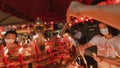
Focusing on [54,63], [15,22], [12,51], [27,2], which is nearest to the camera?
[12,51]

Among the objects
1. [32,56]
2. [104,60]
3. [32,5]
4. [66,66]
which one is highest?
[32,5]

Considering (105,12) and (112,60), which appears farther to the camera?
(112,60)

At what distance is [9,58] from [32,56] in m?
0.20

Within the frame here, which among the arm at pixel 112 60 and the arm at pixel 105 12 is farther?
the arm at pixel 112 60

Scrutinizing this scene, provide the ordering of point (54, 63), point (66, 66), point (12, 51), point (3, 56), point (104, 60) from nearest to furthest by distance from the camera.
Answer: point (3, 56) < point (12, 51) < point (54, 63) < point (66, 66) < point (104, 60)

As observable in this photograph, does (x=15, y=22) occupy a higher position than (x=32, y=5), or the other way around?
(x=32, y=5)

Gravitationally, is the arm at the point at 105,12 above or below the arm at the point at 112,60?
above

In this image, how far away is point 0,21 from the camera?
6.11 metres

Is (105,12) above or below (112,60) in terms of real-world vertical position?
above

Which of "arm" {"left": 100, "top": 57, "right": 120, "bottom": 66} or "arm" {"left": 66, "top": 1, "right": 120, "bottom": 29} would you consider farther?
"arm" {"left": 100, "top": 57, "right": 120, "bottom": 66}

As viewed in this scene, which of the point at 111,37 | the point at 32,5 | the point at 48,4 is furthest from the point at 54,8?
the point at 111,37

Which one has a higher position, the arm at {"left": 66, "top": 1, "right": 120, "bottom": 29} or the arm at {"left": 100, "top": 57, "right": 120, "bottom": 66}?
the arm at {"left": 66, "top": 1, "right": 120, "bottom": 29}

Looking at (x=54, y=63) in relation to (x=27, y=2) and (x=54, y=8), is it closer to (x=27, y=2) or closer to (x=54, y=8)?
(x=27, y=2)

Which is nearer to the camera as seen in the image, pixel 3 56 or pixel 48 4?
pixel 3 56
